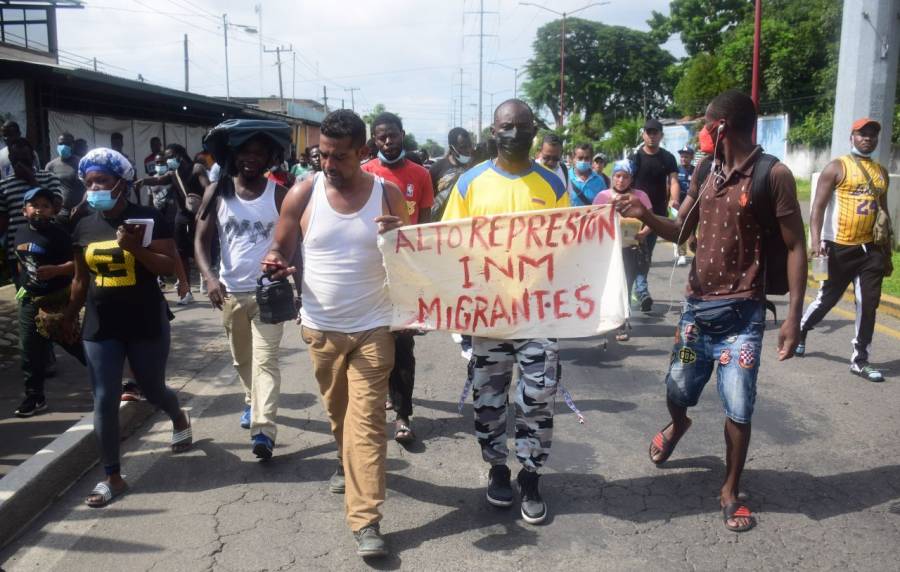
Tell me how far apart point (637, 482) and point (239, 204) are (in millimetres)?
2812

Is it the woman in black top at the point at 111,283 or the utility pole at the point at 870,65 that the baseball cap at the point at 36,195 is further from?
the utility pole at the point at 870,65

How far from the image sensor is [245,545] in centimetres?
367

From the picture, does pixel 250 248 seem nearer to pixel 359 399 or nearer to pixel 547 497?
pixel 359 399

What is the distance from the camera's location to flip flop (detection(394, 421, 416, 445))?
4.89 meters

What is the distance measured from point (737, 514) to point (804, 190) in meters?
28.4

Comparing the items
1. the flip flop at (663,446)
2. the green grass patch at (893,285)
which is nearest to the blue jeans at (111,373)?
the flip flop at (663,446)

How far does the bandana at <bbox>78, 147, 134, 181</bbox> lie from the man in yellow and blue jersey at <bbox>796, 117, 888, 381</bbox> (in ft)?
16.3

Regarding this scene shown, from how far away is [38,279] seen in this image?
17.3 ft

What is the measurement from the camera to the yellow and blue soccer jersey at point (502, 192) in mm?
3902

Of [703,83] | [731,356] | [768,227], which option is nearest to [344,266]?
[731,356]

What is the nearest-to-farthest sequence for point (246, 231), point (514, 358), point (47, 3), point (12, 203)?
point (514, 358) < point (246, 231) < point (12, 203) < point (47, 3)

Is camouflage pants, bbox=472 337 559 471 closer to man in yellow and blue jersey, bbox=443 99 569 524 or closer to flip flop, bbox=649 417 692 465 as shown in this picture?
man in yellow and blue jersey, bbox=443 99 569 524

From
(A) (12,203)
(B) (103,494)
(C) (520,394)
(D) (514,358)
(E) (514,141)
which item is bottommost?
(B) (103,494)

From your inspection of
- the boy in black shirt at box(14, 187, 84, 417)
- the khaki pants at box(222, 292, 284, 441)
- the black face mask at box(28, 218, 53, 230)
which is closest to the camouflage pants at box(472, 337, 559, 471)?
the khaki pants at box(222, 292, 284, 441)
